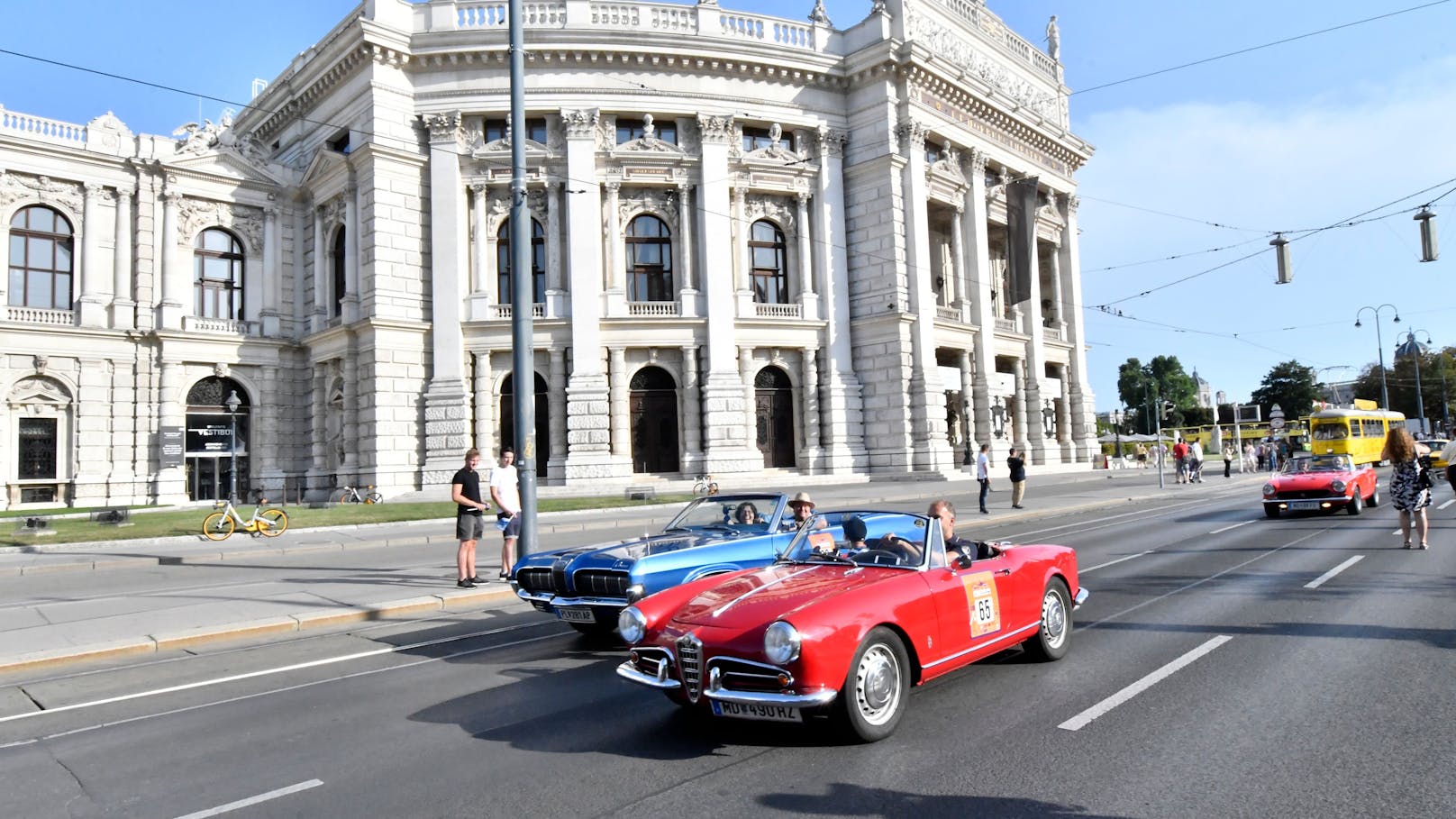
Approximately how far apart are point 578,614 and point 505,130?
2815 centimetres

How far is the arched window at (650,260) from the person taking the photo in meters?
32.5

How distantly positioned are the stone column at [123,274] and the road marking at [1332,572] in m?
35.9

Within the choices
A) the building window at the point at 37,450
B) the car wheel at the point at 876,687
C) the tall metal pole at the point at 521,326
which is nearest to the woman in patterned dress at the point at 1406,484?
the car wheel at the point at 876,687

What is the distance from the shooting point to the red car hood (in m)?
4.82

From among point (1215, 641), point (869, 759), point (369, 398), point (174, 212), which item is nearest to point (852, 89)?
point (369, 398)

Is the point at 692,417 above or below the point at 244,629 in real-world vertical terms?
above

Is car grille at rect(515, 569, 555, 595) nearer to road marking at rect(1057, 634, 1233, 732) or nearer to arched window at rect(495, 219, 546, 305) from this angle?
road marking at rect(1057, 634, 1233, 732)

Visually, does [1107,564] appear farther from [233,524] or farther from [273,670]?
[233,524]

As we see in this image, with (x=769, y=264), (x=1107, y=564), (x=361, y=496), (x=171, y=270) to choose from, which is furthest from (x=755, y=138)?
(x=1107, y=564)

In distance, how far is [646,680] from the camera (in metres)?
4.90

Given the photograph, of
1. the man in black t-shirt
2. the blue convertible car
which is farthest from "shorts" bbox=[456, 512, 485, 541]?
the blue convertible car

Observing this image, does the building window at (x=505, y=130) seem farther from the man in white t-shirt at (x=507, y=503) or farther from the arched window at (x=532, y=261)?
the man in white t-shirt at (x=507, y=503)

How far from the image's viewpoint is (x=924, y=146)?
3550 centimetres

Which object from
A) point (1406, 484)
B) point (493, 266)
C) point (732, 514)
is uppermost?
point (493, 266)
